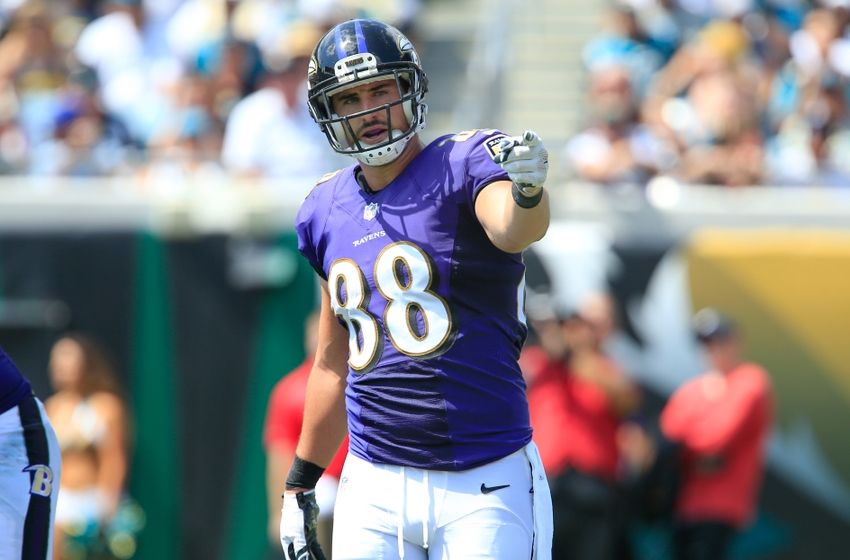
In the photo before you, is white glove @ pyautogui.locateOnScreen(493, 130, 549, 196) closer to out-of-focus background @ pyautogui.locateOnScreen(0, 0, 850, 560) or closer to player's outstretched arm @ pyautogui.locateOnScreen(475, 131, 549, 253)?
player's outstretched arm @ pyautogui.locateOnScreen(475, 131, 549, 253)

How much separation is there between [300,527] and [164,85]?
663cm

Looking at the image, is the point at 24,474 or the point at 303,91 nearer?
the point at 24,474

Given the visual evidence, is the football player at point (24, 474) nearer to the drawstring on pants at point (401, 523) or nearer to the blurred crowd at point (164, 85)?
the drawstring on pants at point (401, 523)

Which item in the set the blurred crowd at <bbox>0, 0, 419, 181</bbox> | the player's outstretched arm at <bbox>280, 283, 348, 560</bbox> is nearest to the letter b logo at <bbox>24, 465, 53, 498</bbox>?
the player's outstretched arm at <bbox>280, 283, 348, 560</bbox>

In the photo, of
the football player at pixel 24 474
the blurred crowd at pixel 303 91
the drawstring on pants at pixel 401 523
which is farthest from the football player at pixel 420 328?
the blurred crowd at pixel 303 91

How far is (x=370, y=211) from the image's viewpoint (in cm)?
388

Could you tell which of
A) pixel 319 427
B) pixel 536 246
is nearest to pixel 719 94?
pixel 536 246

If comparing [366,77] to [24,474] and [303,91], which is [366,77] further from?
[303,91]

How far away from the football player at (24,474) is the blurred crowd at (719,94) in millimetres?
5114

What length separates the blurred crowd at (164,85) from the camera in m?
9.34

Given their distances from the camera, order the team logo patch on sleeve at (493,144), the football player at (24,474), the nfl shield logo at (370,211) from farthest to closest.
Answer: the football player at (24,474) < the nfl shield logo at (370,211) < the team logo patch on sleeve at (493,144)

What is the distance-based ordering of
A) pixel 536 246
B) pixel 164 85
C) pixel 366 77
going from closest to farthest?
pixel 366 77, pixel 536 246, pixel 164 85

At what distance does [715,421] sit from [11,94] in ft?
18.7

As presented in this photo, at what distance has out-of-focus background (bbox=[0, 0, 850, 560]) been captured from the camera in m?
8.29
